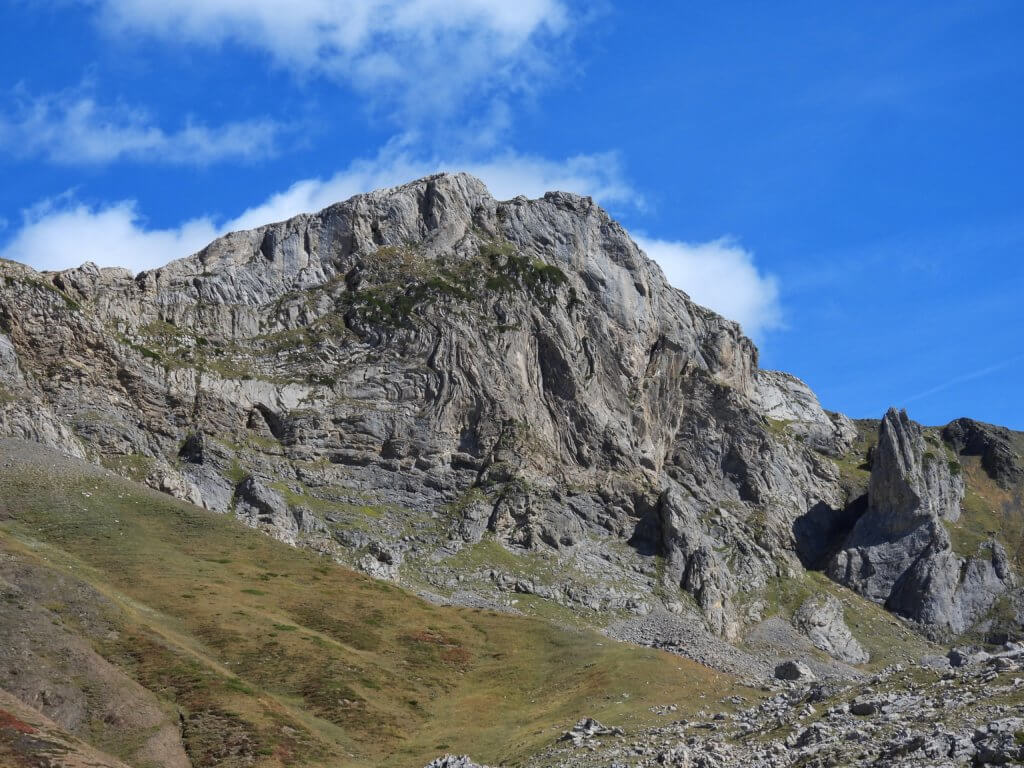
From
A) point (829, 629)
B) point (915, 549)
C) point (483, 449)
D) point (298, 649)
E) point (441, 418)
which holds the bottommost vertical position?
point (298, 649)

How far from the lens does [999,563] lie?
172375 millimetres

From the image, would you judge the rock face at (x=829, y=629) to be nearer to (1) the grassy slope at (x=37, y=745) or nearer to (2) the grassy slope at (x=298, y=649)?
(2) the grassy slope at (x=298, y=649)

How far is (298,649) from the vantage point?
9044cm

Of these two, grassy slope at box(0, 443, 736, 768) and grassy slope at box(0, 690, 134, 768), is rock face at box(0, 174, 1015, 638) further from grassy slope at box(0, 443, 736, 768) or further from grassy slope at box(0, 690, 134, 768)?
grassy slope at box(0, 690, 134, 768)

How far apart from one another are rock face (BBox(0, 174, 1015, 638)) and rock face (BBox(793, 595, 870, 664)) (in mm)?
7825

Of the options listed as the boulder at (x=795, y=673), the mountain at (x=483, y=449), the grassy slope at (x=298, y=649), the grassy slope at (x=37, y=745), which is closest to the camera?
the grassy slope at (x=37, y=745)

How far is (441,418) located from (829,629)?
65357 millimetres

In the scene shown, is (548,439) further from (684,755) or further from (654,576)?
(684,755)

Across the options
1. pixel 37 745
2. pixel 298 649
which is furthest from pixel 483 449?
pixel 37 745

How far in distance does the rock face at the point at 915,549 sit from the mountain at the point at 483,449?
437 millimetres

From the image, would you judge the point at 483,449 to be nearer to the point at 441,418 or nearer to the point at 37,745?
the point at 441,418

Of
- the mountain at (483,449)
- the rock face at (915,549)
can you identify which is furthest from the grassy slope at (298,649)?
the rock face at (915,549)

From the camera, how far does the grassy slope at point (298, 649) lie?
74.8 meters

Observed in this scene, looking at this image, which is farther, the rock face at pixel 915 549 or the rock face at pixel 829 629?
the rock face at pixel 915 549
